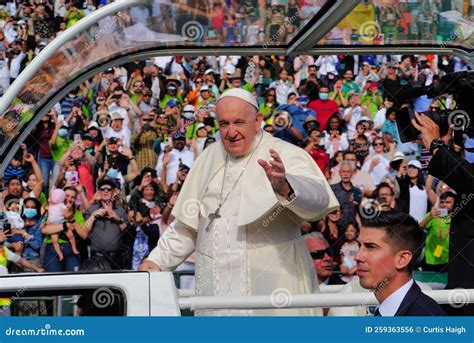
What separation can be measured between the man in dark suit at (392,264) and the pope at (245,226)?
1.22m

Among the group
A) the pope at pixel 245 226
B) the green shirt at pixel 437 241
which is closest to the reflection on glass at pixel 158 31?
the pope at pixel 245 226

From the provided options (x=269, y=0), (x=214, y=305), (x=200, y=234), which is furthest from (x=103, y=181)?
(x=214, y=305)

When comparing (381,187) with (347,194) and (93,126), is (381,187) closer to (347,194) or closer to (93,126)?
(347,194)

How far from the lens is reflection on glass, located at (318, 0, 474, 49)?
13.3 ft

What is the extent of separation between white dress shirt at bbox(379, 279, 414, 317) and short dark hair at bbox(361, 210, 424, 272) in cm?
10

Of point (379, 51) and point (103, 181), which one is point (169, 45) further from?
point (103, 181)

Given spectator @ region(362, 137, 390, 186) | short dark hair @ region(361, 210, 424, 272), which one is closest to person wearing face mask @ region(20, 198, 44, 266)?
spectator @ region(362, 137, 390, 186)

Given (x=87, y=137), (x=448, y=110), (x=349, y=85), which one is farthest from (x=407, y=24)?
(x=349, y=85)

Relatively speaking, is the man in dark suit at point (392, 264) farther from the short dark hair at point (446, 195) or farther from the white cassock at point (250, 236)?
the short dark hair at point (446, 195)

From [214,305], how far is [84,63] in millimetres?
1675

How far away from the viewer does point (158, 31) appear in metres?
4.36
